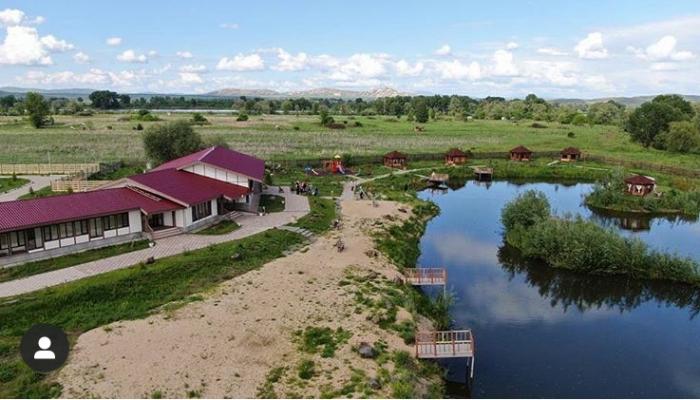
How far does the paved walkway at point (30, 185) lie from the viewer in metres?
39.3

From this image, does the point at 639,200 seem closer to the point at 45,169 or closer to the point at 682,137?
the point at 682,137

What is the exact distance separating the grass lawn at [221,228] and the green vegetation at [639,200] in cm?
3239

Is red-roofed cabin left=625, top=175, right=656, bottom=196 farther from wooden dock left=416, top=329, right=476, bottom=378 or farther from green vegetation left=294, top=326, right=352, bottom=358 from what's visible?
green vegetation left=294, top=326, right=352, bottom=358

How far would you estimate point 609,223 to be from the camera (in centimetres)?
4194

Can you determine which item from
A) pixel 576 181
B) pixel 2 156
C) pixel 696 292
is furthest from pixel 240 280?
pixel 2 156

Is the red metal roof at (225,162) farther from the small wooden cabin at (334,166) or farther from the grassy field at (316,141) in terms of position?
the grassy field at (316,141)

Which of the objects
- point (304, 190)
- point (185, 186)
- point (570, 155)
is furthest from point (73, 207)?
point (570, 155)

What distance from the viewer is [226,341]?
1939cm

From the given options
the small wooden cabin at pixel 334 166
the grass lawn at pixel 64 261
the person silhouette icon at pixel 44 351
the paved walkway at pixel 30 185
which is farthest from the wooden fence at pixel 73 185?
the person silhouette icon at pixel 44 351

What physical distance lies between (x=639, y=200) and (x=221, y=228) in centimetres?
3589

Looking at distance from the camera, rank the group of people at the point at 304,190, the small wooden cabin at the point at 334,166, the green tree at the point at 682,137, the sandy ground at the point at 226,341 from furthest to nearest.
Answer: the green tree at the point at 682,137
the small wooden cabin at the point at 334,166
the group of people at the point at 304,190
the sandy ground at the point at 226,341

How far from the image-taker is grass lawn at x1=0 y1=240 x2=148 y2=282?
24258mm

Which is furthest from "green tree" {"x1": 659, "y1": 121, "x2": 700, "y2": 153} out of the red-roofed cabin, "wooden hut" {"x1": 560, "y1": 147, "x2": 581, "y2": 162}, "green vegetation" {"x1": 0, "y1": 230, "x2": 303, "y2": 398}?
"green vegetation" {"x1": 0, "y1": 230, "x2": 303, "y2": 398}

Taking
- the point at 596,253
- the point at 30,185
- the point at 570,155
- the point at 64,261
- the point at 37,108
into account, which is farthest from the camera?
the point at 37,108
